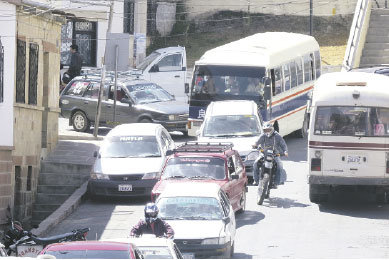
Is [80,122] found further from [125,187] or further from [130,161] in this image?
[125,187]

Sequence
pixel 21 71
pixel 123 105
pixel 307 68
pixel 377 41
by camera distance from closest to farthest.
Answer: pixel 21 71 < pixel 123 105 < pixel 307 68 < pixel 377 41

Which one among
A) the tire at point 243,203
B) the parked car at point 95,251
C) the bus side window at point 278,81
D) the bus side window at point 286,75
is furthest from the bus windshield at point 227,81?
the parked car at point 95,251

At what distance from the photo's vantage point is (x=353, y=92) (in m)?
25.4

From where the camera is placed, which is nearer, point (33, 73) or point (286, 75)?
point (33, 73)

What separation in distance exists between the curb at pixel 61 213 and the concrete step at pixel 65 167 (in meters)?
1.06

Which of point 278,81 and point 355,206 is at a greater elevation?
point 278,81

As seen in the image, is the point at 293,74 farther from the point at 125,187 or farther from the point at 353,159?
the point at 353,159

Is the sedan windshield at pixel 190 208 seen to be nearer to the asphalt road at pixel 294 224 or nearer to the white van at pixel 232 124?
the asphalt road at pixel 294 224

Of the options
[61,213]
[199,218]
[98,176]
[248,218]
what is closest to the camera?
[199,218]

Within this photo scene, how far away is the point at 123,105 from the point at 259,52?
4539 mm

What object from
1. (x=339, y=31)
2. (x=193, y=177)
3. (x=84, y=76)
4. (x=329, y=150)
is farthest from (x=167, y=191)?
(x=339, y=31)

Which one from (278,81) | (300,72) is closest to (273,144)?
(278,81)

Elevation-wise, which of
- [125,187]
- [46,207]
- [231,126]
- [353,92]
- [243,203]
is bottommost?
[46,207]

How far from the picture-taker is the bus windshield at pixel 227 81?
34.5m
